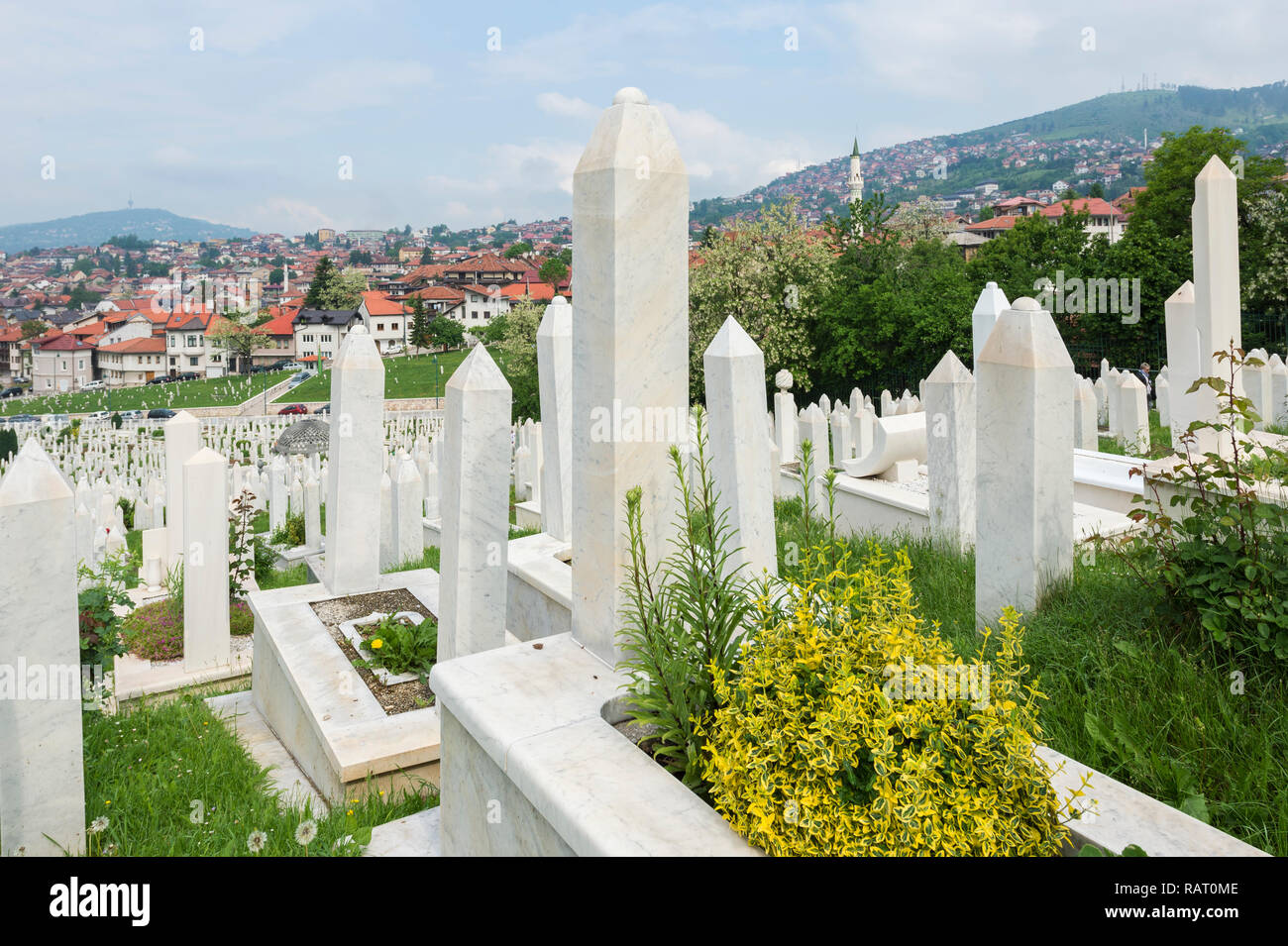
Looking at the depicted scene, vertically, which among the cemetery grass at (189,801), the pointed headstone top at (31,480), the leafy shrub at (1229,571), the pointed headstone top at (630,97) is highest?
the pointed headstone top at (630,97)

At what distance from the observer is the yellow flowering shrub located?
187 centimetres

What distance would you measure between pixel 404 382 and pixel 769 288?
3392 cm

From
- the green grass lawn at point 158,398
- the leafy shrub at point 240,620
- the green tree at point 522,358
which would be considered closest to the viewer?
the leafy shrub at point 240,620

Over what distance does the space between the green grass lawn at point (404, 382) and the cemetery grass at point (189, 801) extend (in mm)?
37062

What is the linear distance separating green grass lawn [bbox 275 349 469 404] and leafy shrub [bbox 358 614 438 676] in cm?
3673

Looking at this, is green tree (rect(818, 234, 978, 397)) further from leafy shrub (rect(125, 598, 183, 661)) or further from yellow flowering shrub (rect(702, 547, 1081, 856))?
yellow flowering shrub (rect(702, 547, 1081, 856))

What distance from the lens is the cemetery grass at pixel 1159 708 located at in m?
2.38

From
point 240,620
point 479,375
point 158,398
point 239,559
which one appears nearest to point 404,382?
point 158,398

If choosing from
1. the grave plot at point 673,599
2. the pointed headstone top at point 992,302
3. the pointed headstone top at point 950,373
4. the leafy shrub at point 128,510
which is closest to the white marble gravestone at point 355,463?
the grave plot at point 673,599

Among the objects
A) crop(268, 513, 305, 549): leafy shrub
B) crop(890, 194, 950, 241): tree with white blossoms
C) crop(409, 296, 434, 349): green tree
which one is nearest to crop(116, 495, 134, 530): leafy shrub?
crop(268, 513, 305, 549): leafy shrub

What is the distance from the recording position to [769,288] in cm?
2469

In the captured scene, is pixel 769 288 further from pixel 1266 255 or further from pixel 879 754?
pixel 879 754

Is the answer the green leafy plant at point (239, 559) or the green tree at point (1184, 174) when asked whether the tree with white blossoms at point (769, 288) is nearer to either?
the green tree at point (1184, 174)

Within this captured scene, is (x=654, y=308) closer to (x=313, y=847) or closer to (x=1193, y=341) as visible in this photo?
Result: (x=313, y=847)
